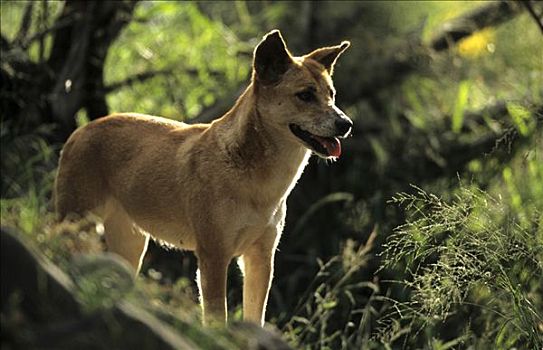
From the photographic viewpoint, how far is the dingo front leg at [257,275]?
579 centimetres

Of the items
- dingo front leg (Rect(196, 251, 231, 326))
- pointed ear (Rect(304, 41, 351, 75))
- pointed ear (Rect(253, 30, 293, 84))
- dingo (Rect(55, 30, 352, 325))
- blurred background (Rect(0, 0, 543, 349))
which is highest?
pointed ear (Rect(253, 30, 293, 84))

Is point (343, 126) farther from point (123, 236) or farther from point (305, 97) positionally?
point (123, 236)

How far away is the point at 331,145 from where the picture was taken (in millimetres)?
5602

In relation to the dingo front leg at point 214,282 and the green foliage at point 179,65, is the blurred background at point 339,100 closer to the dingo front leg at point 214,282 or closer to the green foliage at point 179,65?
the green foliage at point 179,65

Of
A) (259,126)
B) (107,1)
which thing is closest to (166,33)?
(107,1)

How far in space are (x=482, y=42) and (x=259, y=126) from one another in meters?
5.87

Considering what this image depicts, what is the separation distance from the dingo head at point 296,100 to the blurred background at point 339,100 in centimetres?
151

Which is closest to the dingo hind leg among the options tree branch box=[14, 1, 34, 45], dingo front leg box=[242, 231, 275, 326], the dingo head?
dingo front leg box=[242, 231, 275, 326]

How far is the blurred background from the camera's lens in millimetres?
7719

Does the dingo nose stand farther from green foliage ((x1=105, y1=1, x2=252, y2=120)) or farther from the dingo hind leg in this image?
green foliage ((x1=105, y1=1, x2=252, y2=120))

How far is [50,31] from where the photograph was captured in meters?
7.84

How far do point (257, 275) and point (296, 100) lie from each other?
938 mm

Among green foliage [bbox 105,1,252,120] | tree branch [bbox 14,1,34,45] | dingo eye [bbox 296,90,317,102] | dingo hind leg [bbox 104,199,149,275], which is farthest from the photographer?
green foliage [bbox 105,1,252,120]

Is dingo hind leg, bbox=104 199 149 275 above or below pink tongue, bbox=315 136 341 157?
below
